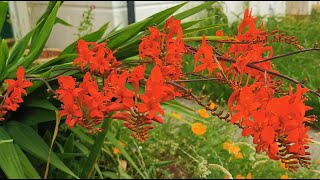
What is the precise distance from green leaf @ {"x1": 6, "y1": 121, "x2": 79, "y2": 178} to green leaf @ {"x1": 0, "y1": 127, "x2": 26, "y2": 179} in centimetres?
9

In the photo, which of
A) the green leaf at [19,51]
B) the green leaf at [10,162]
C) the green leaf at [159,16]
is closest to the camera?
the green leaf at [10,162]

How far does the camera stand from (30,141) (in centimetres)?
114

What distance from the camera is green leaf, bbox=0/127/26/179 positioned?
943 mm

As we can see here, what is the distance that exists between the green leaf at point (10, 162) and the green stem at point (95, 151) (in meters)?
0.30

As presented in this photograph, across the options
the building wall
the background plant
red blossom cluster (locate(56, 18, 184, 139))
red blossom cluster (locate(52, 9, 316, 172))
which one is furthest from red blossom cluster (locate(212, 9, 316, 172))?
the building wall

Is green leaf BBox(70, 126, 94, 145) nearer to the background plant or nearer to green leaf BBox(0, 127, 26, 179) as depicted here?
the background plant

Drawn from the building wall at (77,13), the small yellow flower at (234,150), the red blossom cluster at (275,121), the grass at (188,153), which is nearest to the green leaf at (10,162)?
the red blossom cluster at (275,121)

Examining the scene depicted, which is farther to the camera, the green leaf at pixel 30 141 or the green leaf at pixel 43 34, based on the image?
the green leaf at pixel 43 34

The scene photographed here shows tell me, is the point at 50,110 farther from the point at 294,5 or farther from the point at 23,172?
the point at 294,5

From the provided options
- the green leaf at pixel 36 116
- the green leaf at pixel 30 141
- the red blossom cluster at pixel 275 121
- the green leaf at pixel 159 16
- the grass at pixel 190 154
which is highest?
the green leaf at pixel 159 16

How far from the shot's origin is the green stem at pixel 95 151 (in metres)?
1.26

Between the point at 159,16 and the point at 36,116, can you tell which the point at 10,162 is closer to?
the point at 36,116

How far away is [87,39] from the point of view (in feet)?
4.26

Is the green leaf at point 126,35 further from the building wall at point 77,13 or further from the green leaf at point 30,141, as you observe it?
the building wall at point 77,13
